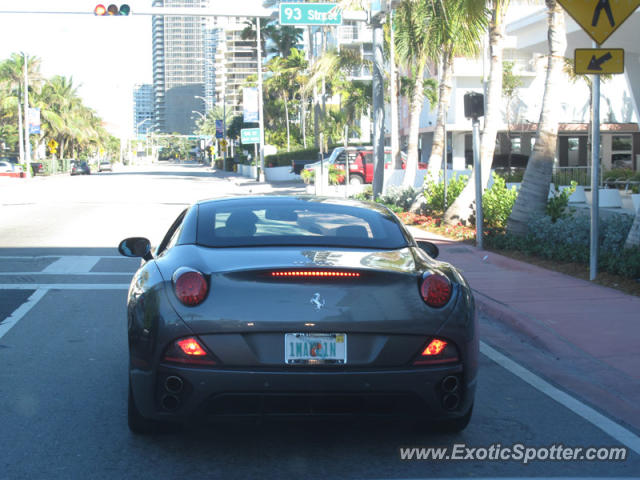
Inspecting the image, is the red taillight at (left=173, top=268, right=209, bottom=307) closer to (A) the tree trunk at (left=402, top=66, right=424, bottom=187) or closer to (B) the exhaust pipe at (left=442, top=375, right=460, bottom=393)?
(B) the exhaust pipe at (left=442, top=375, right=460, bottom=393)

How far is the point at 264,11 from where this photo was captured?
22.8 metres

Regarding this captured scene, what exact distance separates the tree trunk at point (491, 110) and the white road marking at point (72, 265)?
8.18 meters

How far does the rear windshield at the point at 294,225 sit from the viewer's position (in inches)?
203

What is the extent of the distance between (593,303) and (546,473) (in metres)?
5.21

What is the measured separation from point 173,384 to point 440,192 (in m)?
17.0

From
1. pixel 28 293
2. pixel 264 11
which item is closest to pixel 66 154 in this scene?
pixel 264 11

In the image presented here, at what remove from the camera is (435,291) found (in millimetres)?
4586

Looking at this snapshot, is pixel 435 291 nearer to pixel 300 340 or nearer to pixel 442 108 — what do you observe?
pixel 300 340

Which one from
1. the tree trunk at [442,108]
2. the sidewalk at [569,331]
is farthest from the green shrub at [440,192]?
the sidewalk at [569,331]

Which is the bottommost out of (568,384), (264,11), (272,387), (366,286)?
(568,384)

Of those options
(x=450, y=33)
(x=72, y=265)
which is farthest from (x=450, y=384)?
(x=450, y=33)

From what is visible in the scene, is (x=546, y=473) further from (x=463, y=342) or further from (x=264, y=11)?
(x=264, y=11)

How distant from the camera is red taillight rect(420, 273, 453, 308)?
4555 millimetres

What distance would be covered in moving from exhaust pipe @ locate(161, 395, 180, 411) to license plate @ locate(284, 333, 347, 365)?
2.07ft
